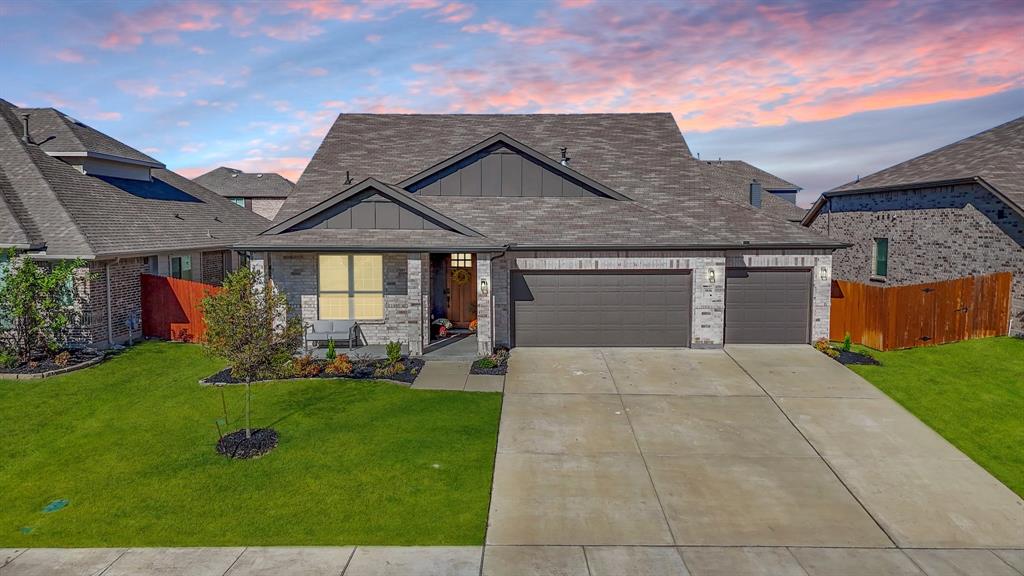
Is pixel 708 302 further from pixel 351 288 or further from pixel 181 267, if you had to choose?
pixel 181 267

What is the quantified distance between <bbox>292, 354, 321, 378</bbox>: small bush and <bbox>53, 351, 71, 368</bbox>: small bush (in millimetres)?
5850

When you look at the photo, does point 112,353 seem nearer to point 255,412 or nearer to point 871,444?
point 255,412

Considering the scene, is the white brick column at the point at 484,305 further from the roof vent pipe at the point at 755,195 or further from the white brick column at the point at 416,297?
the roof vent pipe at the point at 755,195

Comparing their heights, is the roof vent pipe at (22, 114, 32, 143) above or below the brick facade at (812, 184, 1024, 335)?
above

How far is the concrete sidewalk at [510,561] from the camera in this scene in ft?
23.1

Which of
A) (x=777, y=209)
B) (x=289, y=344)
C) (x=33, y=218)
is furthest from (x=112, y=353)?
(x=777, y=209)

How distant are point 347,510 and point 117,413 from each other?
6884 millimetres

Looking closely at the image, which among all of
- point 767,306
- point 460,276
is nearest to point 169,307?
point 460,276

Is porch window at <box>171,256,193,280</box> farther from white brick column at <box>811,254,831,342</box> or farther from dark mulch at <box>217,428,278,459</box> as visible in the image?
white brick column at <box>811,254,831,342</box>

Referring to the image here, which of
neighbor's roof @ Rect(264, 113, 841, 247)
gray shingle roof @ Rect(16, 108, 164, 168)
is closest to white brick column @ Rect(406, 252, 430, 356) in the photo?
neighbor's roof @ Rect(264, 113, 841, 247)

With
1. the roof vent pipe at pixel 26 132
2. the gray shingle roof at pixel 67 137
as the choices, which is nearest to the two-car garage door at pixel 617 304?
the gray shingle roof at pixel 67 137

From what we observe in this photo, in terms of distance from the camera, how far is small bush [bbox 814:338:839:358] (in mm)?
16375

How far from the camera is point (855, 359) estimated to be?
1595 centimetres

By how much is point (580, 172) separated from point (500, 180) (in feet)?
9.83
